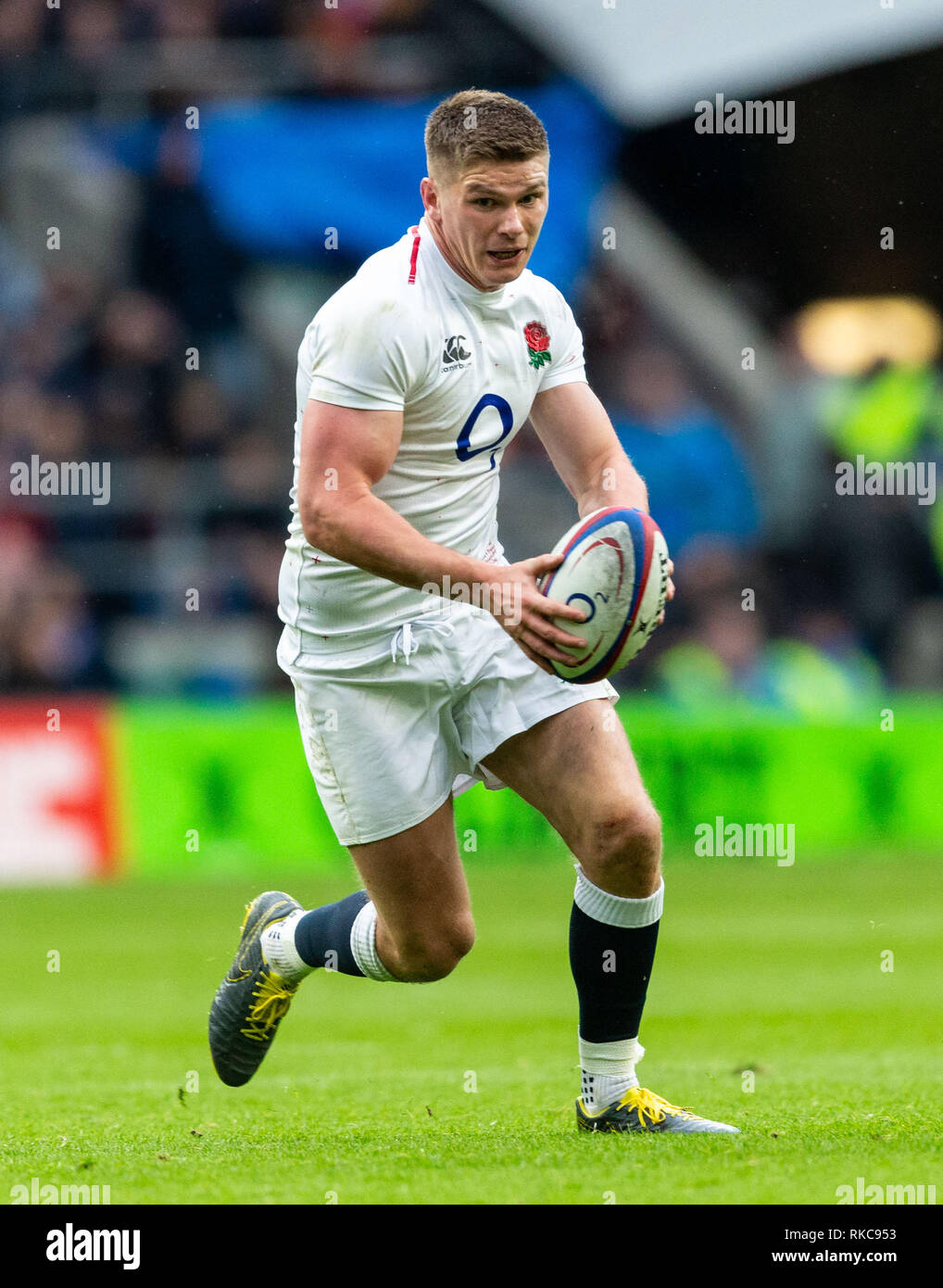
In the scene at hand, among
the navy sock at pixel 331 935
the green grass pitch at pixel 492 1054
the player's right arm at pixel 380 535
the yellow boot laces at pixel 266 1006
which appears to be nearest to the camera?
the green grass pitch at pixel 492 1054

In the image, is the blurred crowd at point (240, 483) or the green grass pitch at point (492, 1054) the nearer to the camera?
the green grass pitch at point (492, 1054)

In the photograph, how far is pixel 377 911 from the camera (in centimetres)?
527

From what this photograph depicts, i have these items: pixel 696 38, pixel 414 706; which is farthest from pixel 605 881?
pixel 696 38

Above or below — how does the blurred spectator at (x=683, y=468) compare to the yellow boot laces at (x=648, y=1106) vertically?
above

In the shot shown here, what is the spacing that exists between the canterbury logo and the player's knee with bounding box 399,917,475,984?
4.85 ft

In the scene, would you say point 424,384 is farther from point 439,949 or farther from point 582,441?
point 439,949

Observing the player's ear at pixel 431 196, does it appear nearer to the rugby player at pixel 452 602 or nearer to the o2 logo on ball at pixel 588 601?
the rugby player at pixel 452 602

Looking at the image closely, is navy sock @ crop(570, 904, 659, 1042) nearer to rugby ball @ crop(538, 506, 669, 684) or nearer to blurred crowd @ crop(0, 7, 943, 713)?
rugby ball @ crop(538, 506, 669, 684)

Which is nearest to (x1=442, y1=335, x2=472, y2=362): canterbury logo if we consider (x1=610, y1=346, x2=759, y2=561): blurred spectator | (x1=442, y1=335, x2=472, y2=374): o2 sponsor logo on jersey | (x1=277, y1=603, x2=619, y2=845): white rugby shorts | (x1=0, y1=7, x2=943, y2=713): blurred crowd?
(x1=442, y1=335, x2=472, y2=374): o2 sponsor logo on jersey

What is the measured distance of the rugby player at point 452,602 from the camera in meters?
4.73

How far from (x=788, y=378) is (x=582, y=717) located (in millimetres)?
11119

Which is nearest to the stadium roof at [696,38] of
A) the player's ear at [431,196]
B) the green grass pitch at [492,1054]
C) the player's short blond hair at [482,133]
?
the green grass pitch at [492,1054]

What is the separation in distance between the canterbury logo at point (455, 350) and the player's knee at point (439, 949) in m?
1.48
